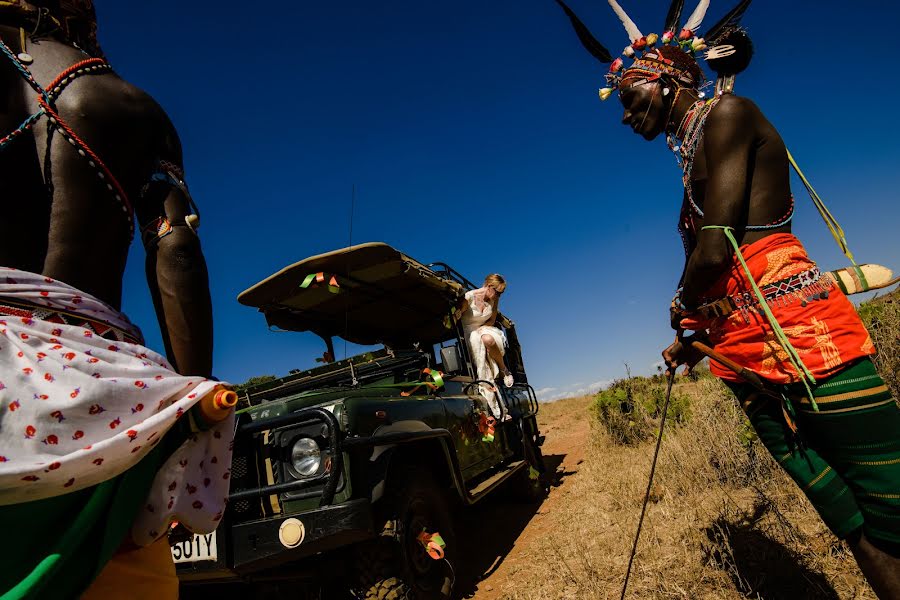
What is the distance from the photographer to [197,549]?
2.41 metres

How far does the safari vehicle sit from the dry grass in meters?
0.75

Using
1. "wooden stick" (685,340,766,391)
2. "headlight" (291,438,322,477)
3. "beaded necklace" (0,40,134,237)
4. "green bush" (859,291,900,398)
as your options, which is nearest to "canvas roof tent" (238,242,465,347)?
"headlight" (291,438,322,477)

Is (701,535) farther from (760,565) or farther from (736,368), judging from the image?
(736,368)

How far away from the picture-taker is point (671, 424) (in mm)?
6250

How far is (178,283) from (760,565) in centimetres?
320

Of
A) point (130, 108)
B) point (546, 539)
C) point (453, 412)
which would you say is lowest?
point (546, 539)

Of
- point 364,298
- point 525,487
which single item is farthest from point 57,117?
point 525,487

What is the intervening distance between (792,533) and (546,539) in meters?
1.91

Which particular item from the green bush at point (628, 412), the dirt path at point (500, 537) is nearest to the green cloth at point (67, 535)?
the dirt path at point (500, 537)

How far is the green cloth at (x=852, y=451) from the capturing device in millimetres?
1443

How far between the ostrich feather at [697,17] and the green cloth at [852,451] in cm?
166

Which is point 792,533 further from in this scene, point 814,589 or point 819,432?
point 819,432

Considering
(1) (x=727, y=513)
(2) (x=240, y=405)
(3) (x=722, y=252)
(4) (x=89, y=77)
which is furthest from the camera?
(2) (x=240, y=405)

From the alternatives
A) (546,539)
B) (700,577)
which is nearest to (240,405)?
(546,539)
